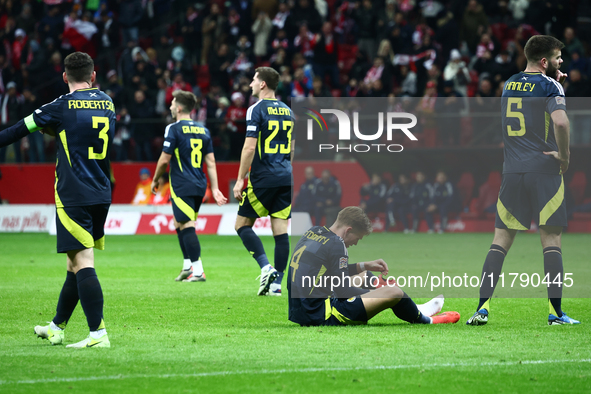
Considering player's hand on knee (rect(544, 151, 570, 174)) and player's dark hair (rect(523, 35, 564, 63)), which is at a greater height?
player's dark hair (rect(523, 35, 564, 63))

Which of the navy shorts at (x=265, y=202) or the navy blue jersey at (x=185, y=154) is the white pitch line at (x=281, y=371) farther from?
the navy blue jersey at (x=185, y=154)

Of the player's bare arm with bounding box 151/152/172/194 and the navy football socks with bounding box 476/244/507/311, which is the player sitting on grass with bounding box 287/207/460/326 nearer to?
the navy football socks with bounding box 476/244/507/311

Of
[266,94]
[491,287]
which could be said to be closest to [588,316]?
[491,287]

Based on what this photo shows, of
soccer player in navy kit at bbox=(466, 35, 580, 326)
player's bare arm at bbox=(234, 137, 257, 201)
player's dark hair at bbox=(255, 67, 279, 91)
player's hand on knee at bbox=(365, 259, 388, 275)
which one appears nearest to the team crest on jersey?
player's hand on knee at bbox=(365, 259, 388, 275)

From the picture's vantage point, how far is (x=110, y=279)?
1060 centimetres

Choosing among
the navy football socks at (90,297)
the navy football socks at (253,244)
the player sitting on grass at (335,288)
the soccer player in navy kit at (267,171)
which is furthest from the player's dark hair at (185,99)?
the navy football socks at (90,297)

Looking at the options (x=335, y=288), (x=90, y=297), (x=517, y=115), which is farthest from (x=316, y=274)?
(x=517, y=115)

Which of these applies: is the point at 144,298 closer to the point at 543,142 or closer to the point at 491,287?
the point at 491,287

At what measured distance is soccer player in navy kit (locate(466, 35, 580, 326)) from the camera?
21.9ft

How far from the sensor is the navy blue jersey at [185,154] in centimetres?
1053

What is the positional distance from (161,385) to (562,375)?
92.4 inches

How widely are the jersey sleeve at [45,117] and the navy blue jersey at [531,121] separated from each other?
3.73m

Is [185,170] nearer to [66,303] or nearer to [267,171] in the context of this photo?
[267,171]

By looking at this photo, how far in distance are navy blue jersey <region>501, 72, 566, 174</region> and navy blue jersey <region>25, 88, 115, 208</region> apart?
3404 millimetres
